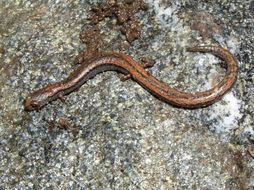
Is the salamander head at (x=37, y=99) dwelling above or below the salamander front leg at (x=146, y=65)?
below

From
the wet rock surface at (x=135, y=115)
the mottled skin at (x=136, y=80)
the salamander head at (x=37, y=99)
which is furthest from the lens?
the salamander head at (x=37, y=99)

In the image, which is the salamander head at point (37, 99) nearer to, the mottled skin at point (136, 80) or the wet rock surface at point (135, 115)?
the mottled skin at point (136, 80)

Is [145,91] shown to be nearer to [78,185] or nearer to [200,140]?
[200,140]

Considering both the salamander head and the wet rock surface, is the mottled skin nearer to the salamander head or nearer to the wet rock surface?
the salamander head

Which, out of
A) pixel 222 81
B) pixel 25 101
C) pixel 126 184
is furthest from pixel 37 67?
pixel 222 81

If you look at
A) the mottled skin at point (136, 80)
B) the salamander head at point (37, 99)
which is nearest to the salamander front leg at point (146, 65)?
the mottled skin at point (136, 80)

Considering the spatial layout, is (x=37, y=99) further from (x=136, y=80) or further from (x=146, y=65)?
(x=146, y=65)
